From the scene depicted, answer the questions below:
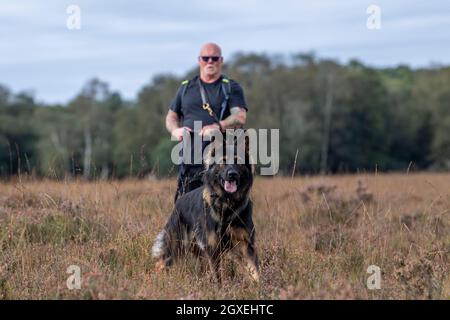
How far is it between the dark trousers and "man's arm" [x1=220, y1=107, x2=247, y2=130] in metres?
0.68

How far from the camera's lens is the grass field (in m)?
5.82

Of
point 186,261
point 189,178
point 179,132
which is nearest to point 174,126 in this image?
point 179,132

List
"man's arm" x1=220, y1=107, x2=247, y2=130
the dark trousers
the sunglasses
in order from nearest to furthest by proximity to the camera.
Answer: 1. "man's arm" x1=220, y1=107, x2=247, y2=130
2. the sunglasses
3. the dark trousers

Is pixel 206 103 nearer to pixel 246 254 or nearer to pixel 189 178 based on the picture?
pixel 189 178

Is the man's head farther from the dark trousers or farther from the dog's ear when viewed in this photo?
the dog's ear

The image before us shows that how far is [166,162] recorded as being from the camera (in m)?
39.2

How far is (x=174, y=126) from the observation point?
26.4 feet

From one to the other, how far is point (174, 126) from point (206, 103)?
21.5 inches

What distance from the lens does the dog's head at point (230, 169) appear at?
262 inches

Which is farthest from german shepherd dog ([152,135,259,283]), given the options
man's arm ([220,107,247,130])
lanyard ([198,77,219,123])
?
lanyard ([198,77,219,123])

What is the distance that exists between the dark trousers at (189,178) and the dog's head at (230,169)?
1.05 metres
